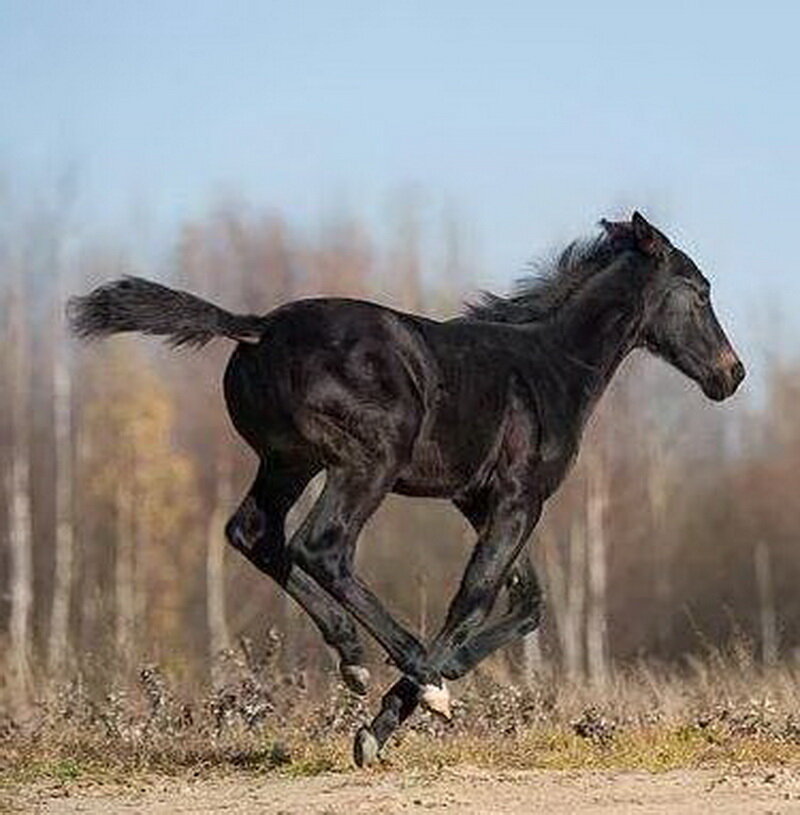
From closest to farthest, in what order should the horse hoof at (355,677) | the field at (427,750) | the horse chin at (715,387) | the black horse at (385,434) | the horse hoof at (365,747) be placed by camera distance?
the field at (427,750) → the horse hoof at (365,747) → the black horse at (385,434) → the horse hoof at (355,677) → the horse chin at (715,387)

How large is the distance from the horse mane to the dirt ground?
2.73 meters

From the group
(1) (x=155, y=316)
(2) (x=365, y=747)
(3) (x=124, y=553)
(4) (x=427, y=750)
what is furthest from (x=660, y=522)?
(2) (x=365, y=747)

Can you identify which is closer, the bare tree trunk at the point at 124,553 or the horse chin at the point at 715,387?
the horse chin at the point at 715,387

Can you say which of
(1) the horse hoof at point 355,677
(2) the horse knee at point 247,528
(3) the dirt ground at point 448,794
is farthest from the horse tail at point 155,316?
(3) the dirt ground at point 448,794

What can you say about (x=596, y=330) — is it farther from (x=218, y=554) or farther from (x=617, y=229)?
(x=218, y=554)

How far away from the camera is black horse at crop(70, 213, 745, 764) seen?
934 cm

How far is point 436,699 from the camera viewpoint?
9250mm

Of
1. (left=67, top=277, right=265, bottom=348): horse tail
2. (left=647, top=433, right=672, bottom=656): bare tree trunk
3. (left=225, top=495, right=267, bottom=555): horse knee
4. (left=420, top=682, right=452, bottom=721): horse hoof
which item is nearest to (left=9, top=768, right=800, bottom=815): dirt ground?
(left=420, top=682, right=452, bottom=721): horse hoof

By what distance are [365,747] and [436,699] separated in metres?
0.42

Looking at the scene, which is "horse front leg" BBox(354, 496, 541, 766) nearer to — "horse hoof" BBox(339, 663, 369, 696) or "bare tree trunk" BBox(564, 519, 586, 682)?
"horse hoof" BBox(339, 663, 369, 696)

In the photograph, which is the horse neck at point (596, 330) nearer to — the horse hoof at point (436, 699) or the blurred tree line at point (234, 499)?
the horse hoof at point (436, 699)

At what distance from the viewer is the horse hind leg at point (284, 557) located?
31.3 ft

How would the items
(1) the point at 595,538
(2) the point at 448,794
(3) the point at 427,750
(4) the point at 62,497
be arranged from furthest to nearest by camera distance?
(1) the point at 595,538 → (4) the point at 62,497 → (3) the point at 427,750 → (2) the point at 448,794

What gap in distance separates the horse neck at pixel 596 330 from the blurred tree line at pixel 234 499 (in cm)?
2748
